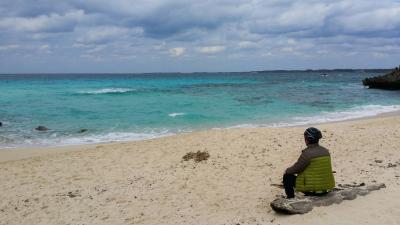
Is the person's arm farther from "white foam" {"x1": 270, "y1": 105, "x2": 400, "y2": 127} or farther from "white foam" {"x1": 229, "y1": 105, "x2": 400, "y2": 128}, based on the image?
"white foam" {"x1": 270, "y1": 105, "x2": 400, "y2": 127}

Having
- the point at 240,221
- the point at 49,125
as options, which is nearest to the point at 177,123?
the point at 49,125

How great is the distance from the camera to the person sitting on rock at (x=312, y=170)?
21.7 ft

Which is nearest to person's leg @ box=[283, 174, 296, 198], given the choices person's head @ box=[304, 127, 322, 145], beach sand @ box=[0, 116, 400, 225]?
beach sand @ box=[0, 116, 400, 225]

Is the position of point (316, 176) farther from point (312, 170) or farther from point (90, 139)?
point (90, 139)

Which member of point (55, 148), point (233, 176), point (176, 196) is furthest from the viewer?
point (55, 148)

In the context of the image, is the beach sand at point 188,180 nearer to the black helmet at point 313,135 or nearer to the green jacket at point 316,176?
the green jacket at point 316,176

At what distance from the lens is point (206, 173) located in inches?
384

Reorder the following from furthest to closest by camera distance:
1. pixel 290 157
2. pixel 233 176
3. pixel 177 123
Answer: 1. pixel 177 123
2. pixel 290 157
3. pixel 233 176

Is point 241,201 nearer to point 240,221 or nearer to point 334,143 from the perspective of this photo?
point 240,221

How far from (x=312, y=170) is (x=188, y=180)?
329cm

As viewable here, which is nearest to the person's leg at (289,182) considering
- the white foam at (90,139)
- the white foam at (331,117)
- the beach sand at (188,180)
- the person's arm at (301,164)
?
the person's arm at (301,164)

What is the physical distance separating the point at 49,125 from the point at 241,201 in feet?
50.6

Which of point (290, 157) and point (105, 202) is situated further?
point (290, 157)

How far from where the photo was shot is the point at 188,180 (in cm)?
928
